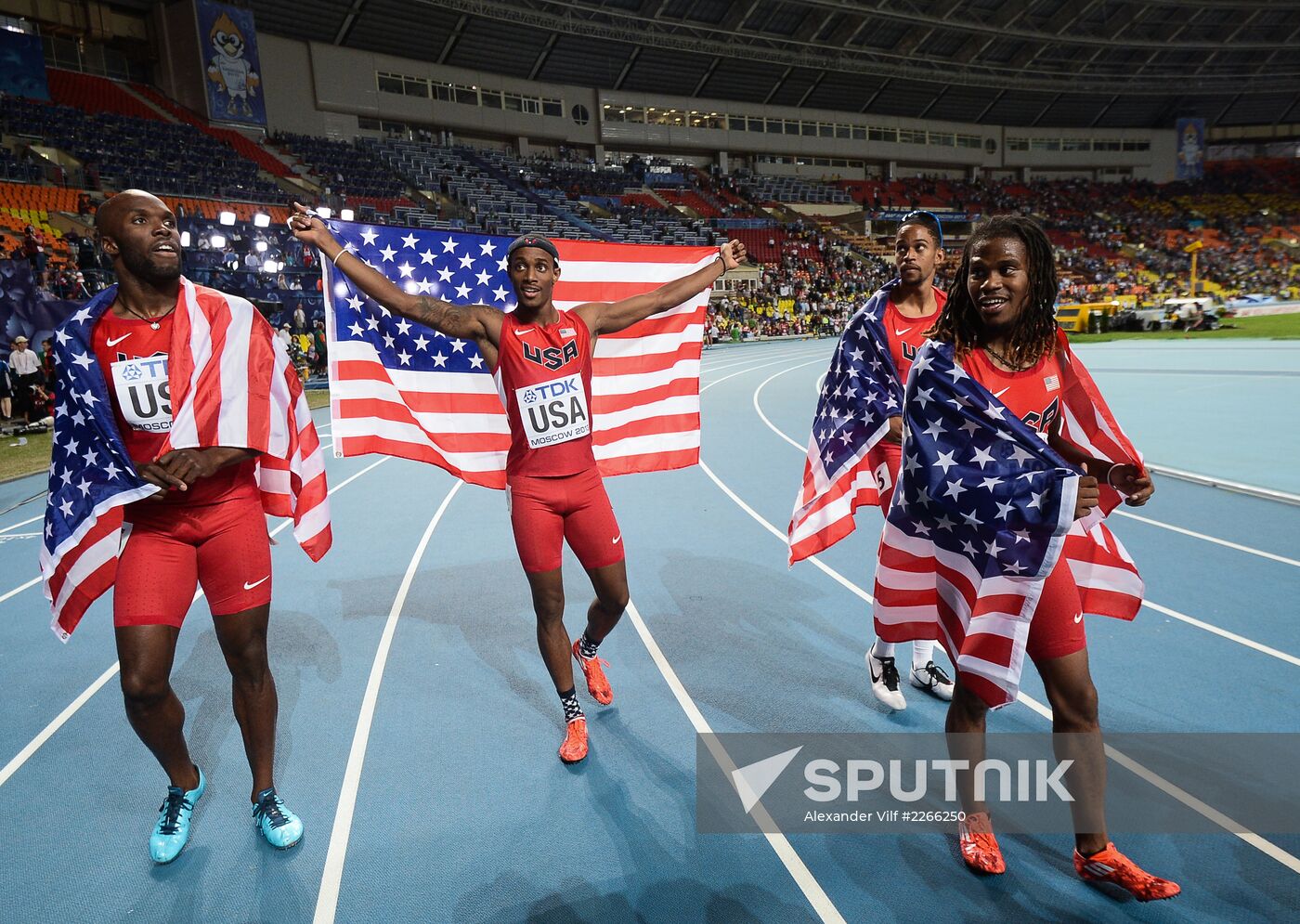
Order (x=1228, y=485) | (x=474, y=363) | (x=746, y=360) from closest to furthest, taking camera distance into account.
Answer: (x=474, y=363), (x=1228, y=485), (x=746, y=360)

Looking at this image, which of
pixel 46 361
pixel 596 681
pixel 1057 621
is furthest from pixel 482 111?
pixel 1057 621

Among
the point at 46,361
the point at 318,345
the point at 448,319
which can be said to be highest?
the point at 318,345

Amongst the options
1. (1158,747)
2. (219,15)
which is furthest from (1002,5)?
(1158,747)

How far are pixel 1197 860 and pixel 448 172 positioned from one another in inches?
1475

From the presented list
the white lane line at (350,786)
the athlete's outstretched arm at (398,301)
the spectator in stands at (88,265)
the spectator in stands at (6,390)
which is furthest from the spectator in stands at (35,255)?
the athlete's outstretched arm at (398,301)

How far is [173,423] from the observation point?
2.58 meters

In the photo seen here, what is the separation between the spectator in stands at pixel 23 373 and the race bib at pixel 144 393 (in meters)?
13.2

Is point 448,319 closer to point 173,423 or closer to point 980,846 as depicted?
point 173,423

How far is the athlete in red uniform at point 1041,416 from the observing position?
226 cm

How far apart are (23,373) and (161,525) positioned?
13.9 metres

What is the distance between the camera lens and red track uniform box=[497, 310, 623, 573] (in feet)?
11.0

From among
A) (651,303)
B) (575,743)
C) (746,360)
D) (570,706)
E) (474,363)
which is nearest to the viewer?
(575,743)

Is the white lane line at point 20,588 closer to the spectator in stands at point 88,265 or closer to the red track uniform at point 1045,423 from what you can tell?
the red track uniform at point 1045,423

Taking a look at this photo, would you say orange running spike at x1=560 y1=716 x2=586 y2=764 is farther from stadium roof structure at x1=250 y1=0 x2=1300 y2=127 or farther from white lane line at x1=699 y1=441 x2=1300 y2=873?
stadium roof structure at x1=250 y1=0 x2=1300 y2=127
